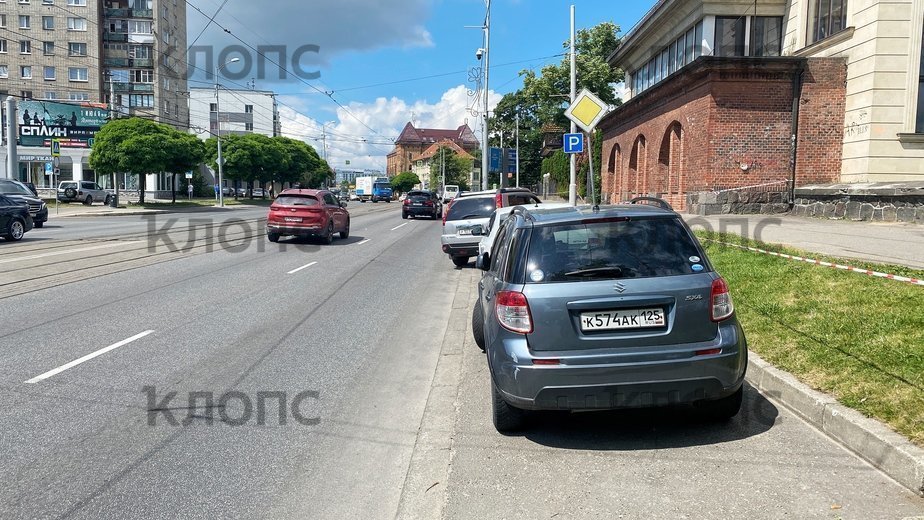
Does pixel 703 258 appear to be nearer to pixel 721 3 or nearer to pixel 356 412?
pixel 356 412

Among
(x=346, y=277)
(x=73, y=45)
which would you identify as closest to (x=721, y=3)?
(x=346, y=277)

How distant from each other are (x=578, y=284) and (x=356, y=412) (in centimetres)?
200

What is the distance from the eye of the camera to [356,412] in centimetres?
538

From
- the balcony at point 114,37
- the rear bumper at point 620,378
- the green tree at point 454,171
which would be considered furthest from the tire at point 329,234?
the green tree at point 454,171

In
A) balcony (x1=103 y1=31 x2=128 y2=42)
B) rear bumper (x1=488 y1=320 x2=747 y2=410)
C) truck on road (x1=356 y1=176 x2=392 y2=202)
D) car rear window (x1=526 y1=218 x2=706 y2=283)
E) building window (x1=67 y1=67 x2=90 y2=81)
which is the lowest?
rear bumper (x1=488 y1=320 x2=747 y2=410)

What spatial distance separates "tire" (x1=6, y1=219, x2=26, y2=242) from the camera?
19750 mm

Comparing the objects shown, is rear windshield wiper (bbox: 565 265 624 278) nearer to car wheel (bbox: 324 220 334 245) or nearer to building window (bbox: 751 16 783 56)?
car wheel (bbox: 324 220 334 245)

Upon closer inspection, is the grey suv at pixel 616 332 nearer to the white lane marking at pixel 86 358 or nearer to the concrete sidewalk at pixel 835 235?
the white lane marking at pixel 86 358

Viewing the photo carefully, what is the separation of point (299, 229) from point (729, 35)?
54.8 ft

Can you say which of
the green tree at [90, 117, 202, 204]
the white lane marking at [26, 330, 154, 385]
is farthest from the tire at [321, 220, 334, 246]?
the green tree at [90, 117, 202, 204]

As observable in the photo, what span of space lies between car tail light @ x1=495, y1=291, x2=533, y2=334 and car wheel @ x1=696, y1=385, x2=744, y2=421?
139cm

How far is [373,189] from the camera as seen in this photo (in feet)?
309

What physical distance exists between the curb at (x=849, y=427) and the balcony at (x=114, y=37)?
80.6m

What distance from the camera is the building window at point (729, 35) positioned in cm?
2523
